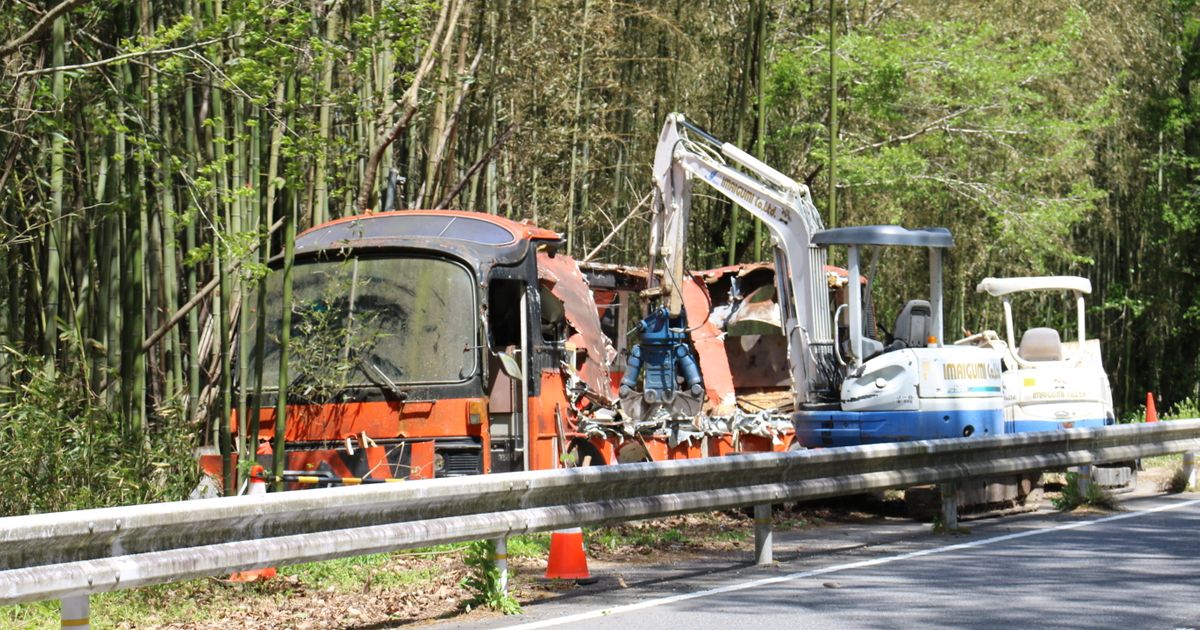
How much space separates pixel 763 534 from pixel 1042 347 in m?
7.45

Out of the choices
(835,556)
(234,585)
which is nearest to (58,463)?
(234,585)

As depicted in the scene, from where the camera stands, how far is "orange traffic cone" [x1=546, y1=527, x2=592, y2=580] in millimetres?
8969

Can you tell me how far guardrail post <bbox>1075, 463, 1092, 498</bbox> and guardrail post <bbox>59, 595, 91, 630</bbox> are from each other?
31.5 feet

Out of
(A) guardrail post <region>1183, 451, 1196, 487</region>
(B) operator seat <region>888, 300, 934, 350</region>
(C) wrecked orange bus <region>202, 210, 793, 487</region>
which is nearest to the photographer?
(C) wrecked orange bus <region>202, 210, 793, 487</region>

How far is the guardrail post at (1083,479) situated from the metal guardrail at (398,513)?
5.07 feet

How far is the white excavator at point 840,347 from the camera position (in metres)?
13.1

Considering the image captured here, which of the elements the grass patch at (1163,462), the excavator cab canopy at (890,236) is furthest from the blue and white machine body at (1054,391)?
the grass patch at (1163,462)

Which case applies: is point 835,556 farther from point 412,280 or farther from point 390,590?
point 412,280

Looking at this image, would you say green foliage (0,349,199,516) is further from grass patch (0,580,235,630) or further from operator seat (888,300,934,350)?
operator seat (888,300,934,350)

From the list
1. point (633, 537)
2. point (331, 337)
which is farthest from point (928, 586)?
point (331, 337)

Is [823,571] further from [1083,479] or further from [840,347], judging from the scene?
[840,347]

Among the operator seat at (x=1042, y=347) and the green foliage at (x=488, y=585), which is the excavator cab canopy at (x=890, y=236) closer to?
the operator seat at (x=1042, y=347)

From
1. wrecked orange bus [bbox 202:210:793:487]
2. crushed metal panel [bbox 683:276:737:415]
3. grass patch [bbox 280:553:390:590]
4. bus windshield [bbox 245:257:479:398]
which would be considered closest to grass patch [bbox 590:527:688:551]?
wrecked orange bus [bbox 202:210:793:487]

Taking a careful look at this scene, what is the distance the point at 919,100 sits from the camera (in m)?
25.4
